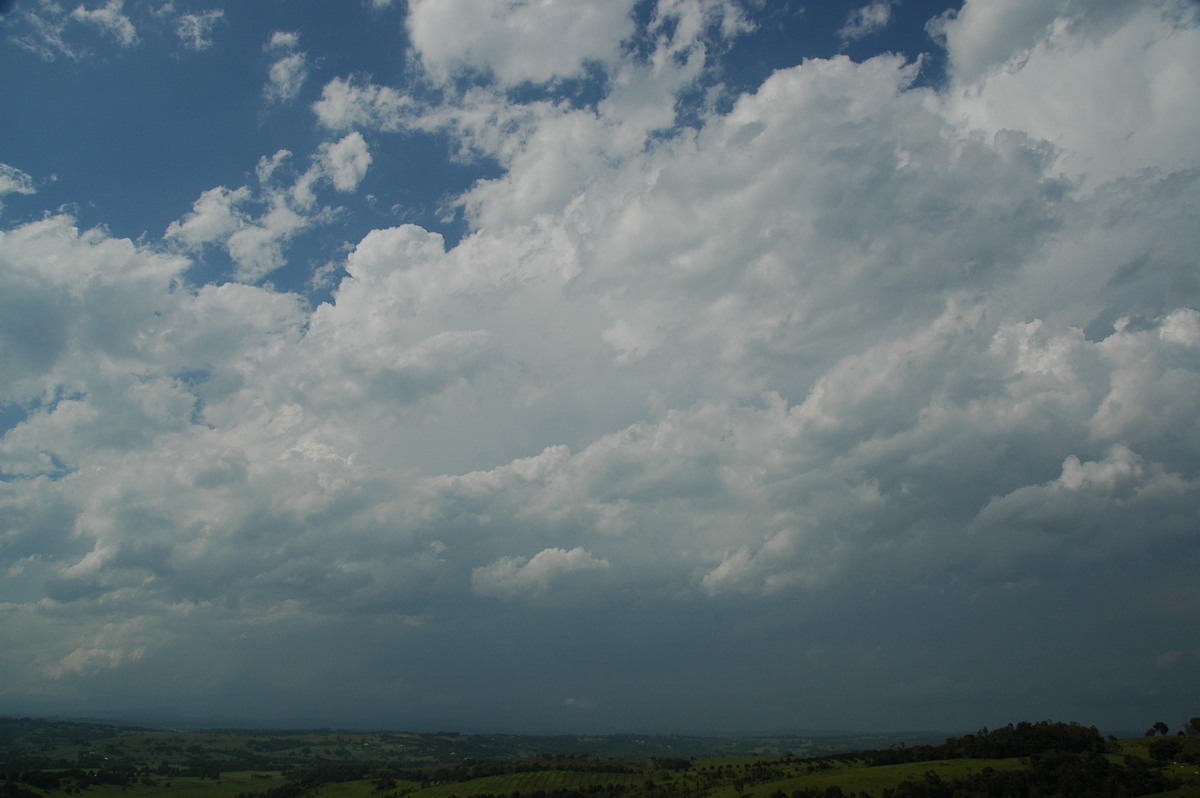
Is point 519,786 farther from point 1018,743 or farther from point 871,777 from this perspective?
point 1018,743

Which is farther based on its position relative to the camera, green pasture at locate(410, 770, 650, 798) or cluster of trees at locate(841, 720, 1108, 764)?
green pasture at locate(410, 770, 650, 798)

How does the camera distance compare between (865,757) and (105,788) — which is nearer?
(865,757)

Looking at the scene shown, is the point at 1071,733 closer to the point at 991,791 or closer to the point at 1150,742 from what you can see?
the point at 1150,742

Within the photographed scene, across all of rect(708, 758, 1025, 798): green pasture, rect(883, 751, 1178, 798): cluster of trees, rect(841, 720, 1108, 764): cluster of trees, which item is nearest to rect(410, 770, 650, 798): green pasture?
rect(708, 758, 1025, 798): green pasture

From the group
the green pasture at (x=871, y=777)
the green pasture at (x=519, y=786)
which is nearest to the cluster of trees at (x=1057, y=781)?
the green pasture at (x=871, y=777)

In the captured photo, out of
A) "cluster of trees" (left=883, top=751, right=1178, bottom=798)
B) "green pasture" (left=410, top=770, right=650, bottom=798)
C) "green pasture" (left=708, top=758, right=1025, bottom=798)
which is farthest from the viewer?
"green pasture" (left=410, top=770, right=650, bottom=798)

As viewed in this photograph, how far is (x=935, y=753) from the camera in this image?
14325 cm

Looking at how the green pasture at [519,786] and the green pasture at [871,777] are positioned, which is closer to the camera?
the green pasture at [871,777]

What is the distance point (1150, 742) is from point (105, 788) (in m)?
270

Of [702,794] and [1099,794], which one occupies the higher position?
[1099,794]

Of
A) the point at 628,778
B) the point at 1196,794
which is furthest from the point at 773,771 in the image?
the point at 1196,794

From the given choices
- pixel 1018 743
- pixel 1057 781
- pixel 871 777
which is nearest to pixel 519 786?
pixel 871 777

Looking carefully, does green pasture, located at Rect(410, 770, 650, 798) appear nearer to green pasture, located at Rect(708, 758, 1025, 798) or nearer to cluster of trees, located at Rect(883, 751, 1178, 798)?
green pasture, located at Rect(708, 758, 1025, 798)

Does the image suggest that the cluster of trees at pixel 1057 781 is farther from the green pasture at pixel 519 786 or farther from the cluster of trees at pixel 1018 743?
the green pasture at pixel 519 786
